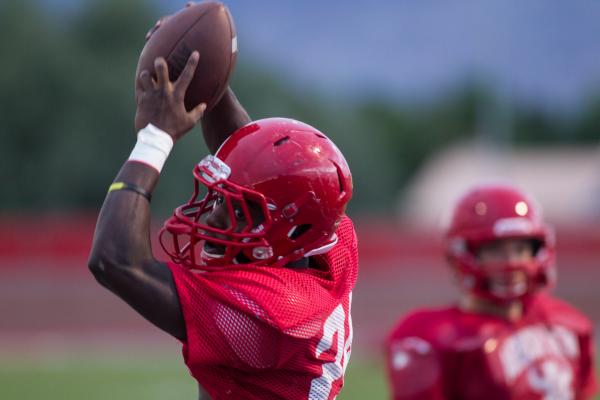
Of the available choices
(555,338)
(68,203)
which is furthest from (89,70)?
(555,338)

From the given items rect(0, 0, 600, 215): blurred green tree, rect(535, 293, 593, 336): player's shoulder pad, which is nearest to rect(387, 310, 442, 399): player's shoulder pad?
rect(535, 293, 593, 336): player's shoulder pad

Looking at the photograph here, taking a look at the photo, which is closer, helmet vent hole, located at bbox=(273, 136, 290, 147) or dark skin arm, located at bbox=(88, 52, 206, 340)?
dark skin arm, located at bbox=(88, 52, 206, 340)

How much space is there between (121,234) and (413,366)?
1390 mm

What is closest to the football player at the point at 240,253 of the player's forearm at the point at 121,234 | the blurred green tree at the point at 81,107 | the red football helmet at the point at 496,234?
the player's forearm at the point at 121,234

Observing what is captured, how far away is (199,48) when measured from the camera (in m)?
2.38

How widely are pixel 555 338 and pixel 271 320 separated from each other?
5.41 feet

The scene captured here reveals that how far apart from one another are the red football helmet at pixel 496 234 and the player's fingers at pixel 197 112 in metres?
1.47

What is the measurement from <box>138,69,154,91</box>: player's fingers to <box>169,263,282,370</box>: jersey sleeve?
42cm

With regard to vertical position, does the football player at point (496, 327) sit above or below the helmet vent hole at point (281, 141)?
below

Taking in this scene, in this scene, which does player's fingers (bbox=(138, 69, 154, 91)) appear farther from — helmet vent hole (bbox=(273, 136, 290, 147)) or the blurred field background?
the blurred field background

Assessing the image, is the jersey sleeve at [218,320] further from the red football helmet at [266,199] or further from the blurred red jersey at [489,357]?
the blurred red jersey at [489,357]

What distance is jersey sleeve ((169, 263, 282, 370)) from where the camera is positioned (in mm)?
2193

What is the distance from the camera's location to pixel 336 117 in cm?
4181

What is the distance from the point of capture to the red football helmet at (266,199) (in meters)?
2.24
